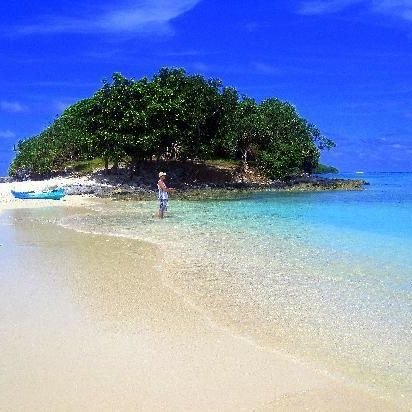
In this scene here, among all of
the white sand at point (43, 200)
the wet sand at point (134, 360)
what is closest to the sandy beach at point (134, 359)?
the wet sand at point (134, 360)

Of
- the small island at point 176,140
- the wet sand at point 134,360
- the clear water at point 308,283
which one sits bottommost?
the wet sand at point 134,360

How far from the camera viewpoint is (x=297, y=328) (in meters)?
6.78

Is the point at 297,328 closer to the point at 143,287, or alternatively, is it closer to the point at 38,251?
the point at 143,287

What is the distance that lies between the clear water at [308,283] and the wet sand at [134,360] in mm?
431

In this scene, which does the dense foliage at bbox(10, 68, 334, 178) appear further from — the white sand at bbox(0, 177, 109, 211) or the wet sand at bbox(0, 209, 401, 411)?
the wet sand at bbox(0, 209, 401, 411)

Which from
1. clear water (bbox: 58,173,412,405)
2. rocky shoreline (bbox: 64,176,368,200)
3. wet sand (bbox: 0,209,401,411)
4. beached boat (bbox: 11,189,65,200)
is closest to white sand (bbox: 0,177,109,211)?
beached boat (bbox: 11,189,65,200)

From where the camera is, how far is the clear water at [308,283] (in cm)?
595

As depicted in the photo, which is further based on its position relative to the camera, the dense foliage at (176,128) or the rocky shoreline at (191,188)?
the dense foliage at (176,128)

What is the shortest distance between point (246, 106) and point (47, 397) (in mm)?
49753

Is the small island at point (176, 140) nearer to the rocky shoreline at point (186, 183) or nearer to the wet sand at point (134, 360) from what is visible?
the rocky shoreline at point (186, 183)

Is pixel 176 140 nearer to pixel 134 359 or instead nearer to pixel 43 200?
pixel 43 200

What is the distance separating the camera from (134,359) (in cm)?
551

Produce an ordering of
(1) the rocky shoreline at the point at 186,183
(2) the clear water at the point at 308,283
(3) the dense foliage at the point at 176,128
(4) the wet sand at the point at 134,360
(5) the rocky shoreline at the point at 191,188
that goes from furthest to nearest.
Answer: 1. (3) the dense foliage at the point at 176,128
2. (1) the rocky shoreline at the point at 186,183
3. (5) the rocky shoreline at the point at 191,188
4. (2) the clear water at the point at 308,283
5. (4) the wet sand at the point at 134,360

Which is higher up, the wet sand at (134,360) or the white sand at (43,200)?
the white sand at (43,200)
